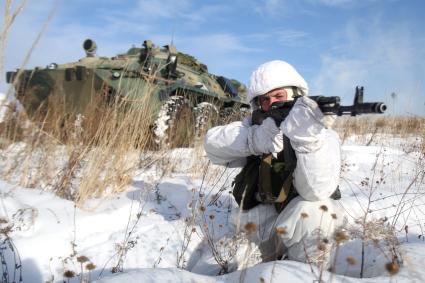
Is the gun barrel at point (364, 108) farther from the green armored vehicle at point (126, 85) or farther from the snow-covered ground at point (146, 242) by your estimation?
the green armored vehicle at point (126, 85)

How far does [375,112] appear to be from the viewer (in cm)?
140

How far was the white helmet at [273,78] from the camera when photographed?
2291 mm

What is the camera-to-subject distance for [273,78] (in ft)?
7.52

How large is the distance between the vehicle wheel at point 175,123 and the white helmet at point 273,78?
2.49 m

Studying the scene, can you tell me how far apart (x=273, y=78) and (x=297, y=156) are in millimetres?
630

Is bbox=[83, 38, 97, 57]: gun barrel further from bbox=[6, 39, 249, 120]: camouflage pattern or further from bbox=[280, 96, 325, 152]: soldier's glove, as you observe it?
bbox=[280, 96, 325, 152]: soldier's glove

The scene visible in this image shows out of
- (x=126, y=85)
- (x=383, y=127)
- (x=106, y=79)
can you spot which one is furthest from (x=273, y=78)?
(x=383, y=127)

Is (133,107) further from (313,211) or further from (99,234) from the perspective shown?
(313,211)

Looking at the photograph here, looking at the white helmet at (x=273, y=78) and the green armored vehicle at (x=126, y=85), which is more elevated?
the green armored vehicle at (x=126, y=85)

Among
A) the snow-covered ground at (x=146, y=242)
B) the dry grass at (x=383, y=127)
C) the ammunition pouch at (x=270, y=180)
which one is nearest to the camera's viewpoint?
the snow-covered ground at (x=146, y=242)

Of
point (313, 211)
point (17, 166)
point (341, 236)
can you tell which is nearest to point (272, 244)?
point (313, 211)

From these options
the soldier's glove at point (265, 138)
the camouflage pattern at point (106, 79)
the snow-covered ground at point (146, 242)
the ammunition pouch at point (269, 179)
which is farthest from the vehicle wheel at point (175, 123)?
the soldier's glove at point (265, 138)

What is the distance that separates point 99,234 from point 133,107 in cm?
124

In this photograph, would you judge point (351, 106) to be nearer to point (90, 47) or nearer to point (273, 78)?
point (273, 78)
